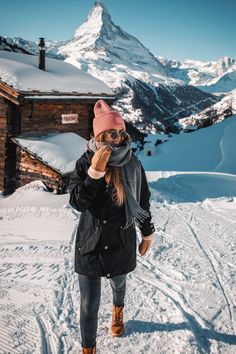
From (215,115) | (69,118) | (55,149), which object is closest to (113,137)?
(55,149)

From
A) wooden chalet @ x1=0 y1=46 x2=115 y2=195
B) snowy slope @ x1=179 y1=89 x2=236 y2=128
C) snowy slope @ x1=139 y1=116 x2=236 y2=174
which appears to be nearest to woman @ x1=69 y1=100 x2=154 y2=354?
wooden chalet @ x1=0 y1=46 x2=115 y2=195

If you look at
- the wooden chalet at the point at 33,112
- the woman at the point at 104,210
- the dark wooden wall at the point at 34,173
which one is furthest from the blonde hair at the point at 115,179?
the dark wooden wall at the point at 34,173

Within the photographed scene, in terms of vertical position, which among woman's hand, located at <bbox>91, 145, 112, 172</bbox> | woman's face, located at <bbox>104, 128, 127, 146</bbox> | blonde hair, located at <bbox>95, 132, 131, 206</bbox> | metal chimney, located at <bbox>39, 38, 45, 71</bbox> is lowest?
blonde hair, located at <bbox>95, 132, 131, 206</bbox>

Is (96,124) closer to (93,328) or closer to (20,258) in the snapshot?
(93,328)

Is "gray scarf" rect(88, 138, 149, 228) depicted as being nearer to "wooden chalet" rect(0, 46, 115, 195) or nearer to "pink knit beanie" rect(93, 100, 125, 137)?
"pink knit beanie" rect(93, 100, 125, 137)

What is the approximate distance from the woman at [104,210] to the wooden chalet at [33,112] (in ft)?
26.5

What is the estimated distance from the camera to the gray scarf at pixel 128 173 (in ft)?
9.78

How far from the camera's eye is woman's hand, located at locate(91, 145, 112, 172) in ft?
9.25

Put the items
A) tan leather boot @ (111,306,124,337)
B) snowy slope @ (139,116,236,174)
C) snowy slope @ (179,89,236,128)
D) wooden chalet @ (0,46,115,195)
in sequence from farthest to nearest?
snowy slope @ (179,89,236,128) → snowy slope @ (139,116,236,174) → wooden chalet @ (0,46,115,195) → tan leather boot @ (111,306,124,337)

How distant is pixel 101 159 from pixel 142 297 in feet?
7.92

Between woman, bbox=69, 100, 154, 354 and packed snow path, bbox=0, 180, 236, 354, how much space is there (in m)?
0.73

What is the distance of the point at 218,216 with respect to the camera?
26.4 ft

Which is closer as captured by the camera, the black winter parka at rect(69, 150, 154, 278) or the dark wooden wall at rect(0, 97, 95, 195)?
the black winter parka at rect(69, 150, 154, 278)

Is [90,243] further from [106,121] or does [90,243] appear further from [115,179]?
[106,121]
